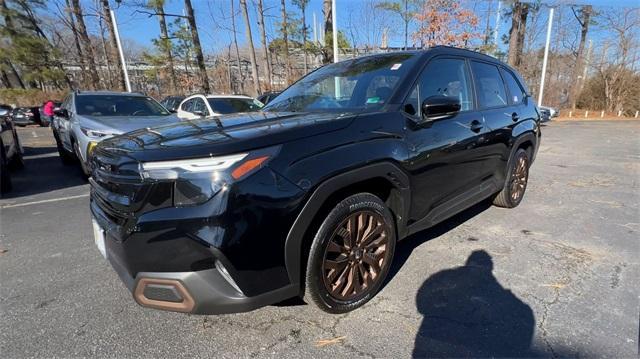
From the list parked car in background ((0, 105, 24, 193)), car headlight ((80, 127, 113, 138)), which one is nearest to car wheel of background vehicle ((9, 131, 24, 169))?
parked car in background ((0, 105, 24, 193))

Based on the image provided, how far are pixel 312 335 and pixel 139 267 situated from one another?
1.10 m

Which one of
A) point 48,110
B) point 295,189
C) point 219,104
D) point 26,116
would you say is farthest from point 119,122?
point 26,116

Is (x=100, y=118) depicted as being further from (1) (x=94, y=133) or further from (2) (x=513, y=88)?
(2) (x=513, y=88)

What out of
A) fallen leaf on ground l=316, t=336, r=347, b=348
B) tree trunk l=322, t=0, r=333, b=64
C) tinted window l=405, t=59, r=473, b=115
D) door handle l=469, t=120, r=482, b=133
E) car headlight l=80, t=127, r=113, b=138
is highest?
tree trunk l=322, t=0, r=333, b=64

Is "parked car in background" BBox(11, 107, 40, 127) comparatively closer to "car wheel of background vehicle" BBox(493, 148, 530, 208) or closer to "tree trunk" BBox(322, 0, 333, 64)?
"tree trunk" BBox(322, 0, 333, 64)

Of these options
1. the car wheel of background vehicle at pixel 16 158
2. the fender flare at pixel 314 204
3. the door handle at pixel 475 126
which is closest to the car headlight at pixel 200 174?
the fender flare at pixel 314 204

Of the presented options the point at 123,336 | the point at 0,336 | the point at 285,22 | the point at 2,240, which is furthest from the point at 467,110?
the point at 285,22

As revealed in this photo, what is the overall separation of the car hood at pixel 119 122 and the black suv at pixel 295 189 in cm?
340

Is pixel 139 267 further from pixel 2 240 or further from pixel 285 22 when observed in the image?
pixel 285 22

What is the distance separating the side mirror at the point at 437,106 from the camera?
2598 millimetres

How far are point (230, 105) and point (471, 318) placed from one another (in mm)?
8715

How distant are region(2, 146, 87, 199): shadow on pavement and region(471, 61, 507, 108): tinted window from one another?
6.64m

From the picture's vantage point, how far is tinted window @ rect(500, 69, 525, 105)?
424cm

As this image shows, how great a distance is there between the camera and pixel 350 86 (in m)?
2.98
